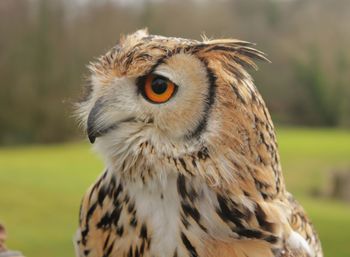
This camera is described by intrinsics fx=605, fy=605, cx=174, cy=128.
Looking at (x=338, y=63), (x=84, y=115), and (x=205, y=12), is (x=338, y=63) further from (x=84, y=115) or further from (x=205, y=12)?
(x=84, y=115)

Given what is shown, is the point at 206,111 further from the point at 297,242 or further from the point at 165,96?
the point at 297,242

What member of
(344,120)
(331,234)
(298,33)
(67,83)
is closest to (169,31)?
(67,83)

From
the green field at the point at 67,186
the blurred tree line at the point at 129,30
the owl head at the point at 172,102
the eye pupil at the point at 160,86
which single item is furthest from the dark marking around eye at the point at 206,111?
the blurred tree line at the point at 129,30

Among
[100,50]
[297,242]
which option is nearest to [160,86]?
[297,242]

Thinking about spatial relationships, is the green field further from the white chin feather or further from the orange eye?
the white chin feather

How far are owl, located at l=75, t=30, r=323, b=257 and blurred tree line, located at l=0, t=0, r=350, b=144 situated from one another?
9909 mm

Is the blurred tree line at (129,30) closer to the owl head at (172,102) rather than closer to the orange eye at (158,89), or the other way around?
the owl head at (172,102)

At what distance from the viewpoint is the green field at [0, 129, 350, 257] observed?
7.33 meters

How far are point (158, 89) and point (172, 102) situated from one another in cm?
5

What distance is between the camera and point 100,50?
34.5ft

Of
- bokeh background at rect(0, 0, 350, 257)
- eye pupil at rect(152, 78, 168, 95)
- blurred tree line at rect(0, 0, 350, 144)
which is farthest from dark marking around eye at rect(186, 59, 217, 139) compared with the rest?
blurred tree line at rect(0, 0, 350, 144)

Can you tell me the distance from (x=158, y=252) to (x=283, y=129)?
62.4 ft

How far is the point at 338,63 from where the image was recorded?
1666 centimetres

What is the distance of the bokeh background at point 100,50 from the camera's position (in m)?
12.0
